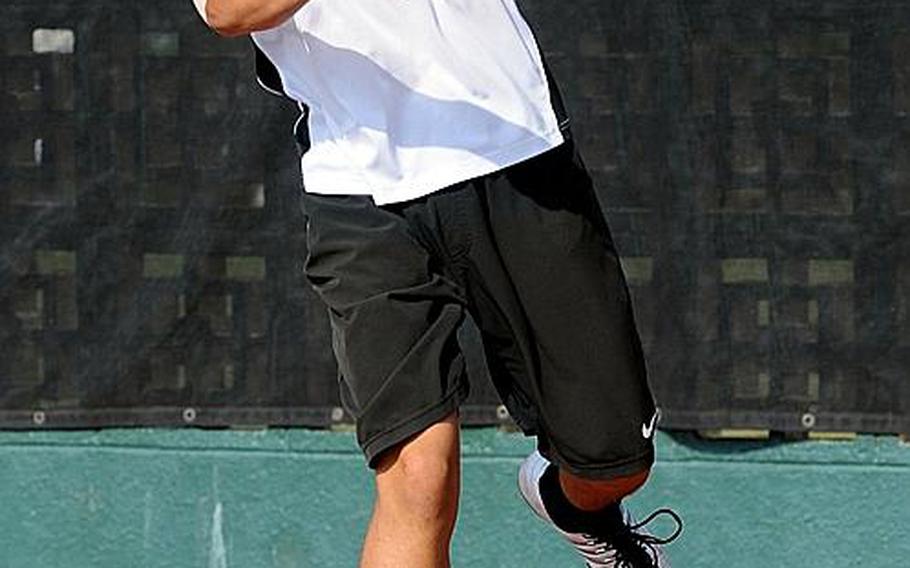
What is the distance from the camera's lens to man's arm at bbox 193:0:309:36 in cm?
371

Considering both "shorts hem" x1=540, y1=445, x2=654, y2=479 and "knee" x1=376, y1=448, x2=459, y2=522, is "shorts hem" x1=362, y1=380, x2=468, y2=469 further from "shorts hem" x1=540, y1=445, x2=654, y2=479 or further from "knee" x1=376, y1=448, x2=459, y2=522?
"shorts hem" x1=540, y1=445, x2=654, y2=479

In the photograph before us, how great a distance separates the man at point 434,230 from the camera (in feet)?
13.0

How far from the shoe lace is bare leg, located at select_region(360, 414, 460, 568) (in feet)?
1.96

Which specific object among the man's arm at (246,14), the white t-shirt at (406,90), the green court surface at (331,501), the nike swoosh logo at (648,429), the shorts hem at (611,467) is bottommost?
the green court surface at (331,501)

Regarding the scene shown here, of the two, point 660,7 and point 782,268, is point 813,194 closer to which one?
point 782,268

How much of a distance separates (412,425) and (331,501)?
119 cm

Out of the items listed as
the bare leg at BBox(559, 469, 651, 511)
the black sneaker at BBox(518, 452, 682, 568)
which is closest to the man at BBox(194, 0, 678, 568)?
the bare leg at BBox(559, 469, 651, 511)

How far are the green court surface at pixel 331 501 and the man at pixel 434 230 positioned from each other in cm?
84

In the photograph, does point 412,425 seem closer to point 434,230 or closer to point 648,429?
point 434,230

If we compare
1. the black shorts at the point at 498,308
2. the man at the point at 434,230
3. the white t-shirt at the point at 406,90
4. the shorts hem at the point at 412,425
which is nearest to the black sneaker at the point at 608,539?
the black shorts at the point at 498,308

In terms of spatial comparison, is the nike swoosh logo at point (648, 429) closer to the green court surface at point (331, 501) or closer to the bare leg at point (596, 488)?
the bare leg at point (596, 488)

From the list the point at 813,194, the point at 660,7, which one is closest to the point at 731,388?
the point at 813,194

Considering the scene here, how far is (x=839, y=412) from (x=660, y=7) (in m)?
0.96

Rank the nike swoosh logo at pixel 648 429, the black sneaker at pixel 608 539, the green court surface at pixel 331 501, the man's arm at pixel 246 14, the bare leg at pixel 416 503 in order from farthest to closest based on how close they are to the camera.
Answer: the green court surface at pixel 331 501 < the black sneaker at pixel 608 539 < the nike swoosh logo at pixel 648 429 < the bare leg at pixel 416 503 < the man's arm at pixel 246 14
